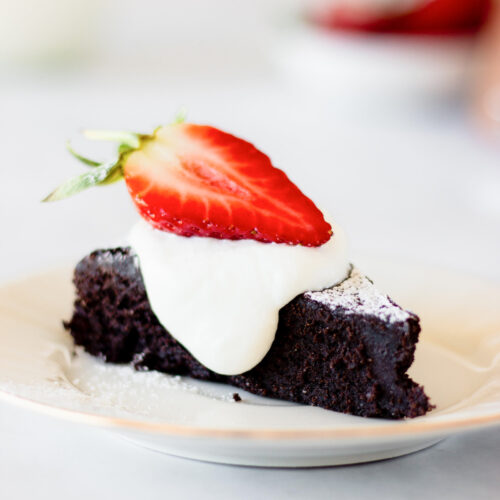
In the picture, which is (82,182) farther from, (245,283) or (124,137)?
A: (245,283)

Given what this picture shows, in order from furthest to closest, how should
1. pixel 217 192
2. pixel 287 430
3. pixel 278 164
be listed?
pixel 278 164 → pixel 217 192 → pixel 287 430

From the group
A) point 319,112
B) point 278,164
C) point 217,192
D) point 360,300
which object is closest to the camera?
point 360,300

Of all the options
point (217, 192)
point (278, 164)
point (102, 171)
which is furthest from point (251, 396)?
point (278, 164)

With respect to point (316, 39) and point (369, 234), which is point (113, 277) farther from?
point (316, 39)

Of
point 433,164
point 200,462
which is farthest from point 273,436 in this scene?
point 433,164

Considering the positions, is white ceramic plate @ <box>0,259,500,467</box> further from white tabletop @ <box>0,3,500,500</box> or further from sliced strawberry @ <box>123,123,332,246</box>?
sliced strawberry @ <box>123,123,332,246</box>

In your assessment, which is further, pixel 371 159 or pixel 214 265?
pixel 371 159

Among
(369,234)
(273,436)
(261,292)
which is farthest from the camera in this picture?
(369,234)
